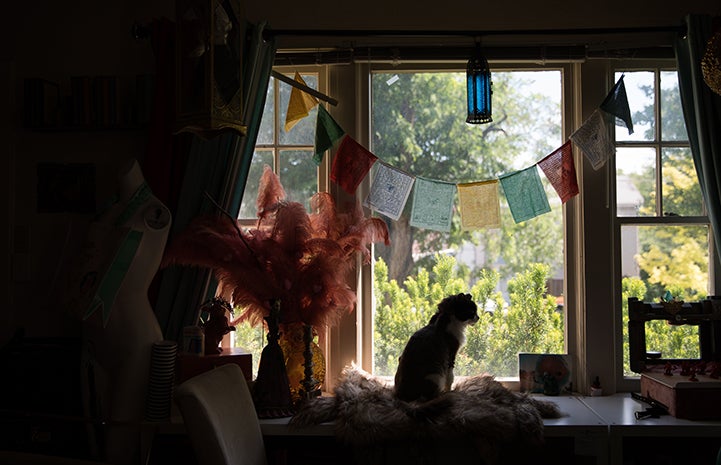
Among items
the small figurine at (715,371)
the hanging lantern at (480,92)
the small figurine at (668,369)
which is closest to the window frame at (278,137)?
the hanging lantern at (480,92)

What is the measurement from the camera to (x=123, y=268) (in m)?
2.44

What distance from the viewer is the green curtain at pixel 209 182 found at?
9.23ft

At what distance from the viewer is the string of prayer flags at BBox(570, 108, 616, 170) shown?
2.88 meters

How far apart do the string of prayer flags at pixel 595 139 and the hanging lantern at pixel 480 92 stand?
0.48 metres

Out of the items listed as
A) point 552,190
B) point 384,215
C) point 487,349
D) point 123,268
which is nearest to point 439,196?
point 384,215

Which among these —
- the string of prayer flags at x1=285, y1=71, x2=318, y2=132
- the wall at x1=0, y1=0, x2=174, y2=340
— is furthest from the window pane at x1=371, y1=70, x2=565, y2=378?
the wall at x1=0, y1=0, x2=174, y2=340

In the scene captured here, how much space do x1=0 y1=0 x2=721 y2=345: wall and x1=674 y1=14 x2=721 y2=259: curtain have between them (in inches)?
7.8

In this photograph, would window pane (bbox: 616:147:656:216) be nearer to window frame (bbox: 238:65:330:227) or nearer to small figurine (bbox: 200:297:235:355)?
window frame (bbox: 238:65:330:227)

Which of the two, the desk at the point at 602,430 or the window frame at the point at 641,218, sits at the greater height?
the window frame at the point at 641,218

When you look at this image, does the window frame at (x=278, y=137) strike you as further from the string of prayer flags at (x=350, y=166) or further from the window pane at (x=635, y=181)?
the window pane at (x=635, y=181)

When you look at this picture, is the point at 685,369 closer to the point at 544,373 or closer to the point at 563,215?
the point at 544,373

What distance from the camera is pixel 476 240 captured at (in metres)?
3.07

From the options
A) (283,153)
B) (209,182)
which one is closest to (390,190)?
(283,153)

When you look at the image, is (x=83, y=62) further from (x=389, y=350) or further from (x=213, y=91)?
(x=389, y=350)
